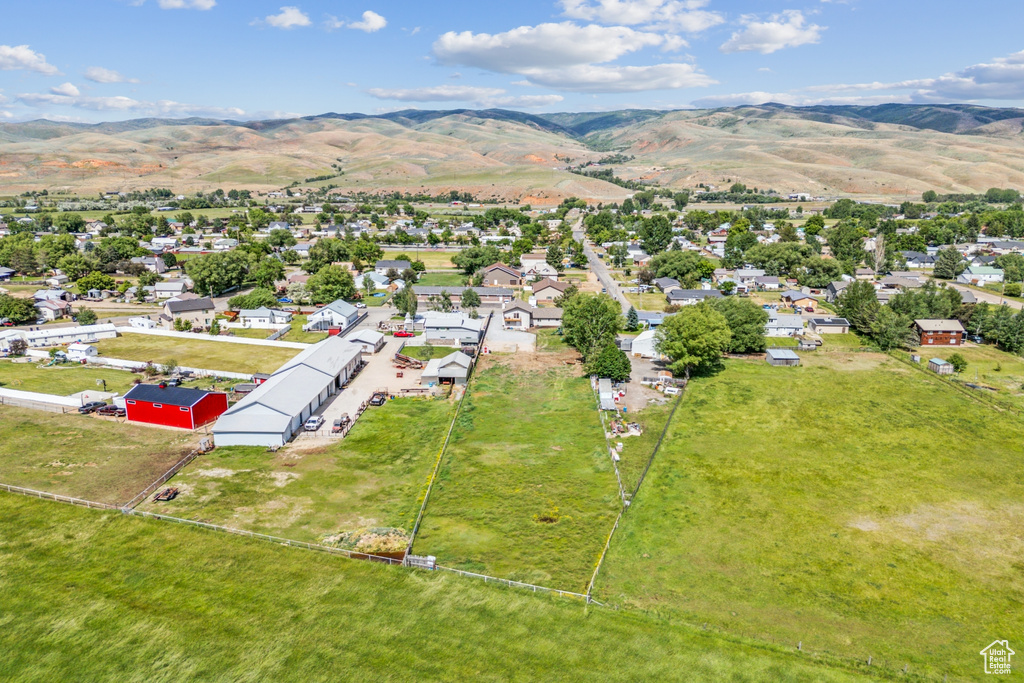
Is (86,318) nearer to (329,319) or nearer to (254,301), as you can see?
(254,301)

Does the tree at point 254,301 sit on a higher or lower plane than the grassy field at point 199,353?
higher

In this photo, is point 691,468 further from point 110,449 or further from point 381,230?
point 381,230

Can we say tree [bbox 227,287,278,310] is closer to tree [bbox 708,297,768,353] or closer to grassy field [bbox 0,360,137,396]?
grassy field [bbox 0,360,137,396]

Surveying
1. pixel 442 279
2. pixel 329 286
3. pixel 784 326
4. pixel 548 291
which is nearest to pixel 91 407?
pixel 329 286

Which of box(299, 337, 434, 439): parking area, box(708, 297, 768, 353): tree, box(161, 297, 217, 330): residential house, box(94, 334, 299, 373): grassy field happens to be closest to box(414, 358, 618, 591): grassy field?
box(299, 337, 434, 439): parking area

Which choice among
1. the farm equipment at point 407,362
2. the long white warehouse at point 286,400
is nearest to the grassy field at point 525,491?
the farm equipment at point 407,362

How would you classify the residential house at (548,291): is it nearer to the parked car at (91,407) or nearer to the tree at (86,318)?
the tree at (86,318)

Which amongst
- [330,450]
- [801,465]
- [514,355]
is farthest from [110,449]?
[801,465]
